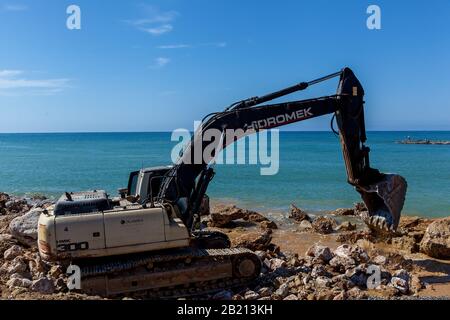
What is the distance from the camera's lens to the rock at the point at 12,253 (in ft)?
35.4

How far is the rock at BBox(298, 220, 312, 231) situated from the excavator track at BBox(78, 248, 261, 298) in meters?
8.11

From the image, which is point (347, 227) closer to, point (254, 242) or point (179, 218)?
point (254, 242)

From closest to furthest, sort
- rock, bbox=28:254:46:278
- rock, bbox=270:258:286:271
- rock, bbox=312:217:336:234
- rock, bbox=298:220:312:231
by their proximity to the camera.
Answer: rock, bbox=28:254:46:278
rock, bbox=270:258:286:271
rock, bbox=312:217:336:234
rock, bbox=298:220:312:231

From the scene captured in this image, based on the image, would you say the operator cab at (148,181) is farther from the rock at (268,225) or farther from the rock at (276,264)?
the rock at (268,225)

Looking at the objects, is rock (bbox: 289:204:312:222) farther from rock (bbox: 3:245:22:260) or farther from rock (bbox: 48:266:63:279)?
rock (bbox: 48:266:63:279)

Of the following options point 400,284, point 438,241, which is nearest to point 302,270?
point 400,284

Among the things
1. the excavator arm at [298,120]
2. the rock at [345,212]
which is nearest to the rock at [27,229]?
the excavator arm at [298,120]

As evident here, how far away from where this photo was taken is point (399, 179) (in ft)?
37.8

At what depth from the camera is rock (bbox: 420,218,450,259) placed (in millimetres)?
12609

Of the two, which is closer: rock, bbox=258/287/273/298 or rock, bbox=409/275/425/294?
rock, bbox=258/287/273/298

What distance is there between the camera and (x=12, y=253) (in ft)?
35.7

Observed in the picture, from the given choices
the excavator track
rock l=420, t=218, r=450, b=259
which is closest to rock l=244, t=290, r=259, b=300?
the excavator track
